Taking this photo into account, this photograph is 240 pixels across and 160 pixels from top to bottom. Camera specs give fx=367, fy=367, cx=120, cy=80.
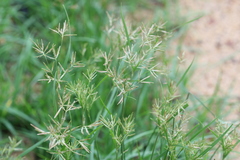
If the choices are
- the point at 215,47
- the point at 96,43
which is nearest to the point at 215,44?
the point at 215,47

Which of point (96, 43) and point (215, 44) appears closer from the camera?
point (96, 43)

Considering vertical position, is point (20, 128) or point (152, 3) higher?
point (152, 3)

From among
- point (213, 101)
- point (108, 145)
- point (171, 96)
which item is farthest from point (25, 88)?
point (171, 96)

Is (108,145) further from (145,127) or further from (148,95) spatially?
(148,95)

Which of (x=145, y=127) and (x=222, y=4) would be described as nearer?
(x=145, y=127)

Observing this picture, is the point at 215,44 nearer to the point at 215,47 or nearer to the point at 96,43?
the point at 215,47

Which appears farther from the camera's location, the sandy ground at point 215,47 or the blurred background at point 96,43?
the sandy ground at point 215,47

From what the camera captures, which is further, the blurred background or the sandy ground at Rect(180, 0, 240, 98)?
the sandy ground at Rect(180, 0, 240, 98)

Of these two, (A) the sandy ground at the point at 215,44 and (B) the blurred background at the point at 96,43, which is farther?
(A) the sandy ground at the point at 215,44

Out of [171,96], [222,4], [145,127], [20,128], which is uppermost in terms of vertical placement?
[171,96]

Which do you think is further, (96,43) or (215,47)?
(215,47)

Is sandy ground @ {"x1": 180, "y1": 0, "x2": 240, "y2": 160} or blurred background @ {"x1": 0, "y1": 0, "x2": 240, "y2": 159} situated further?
sandy ground @ {"x1": 180, "y1": 0, "x2": 240, "y2": 160}
